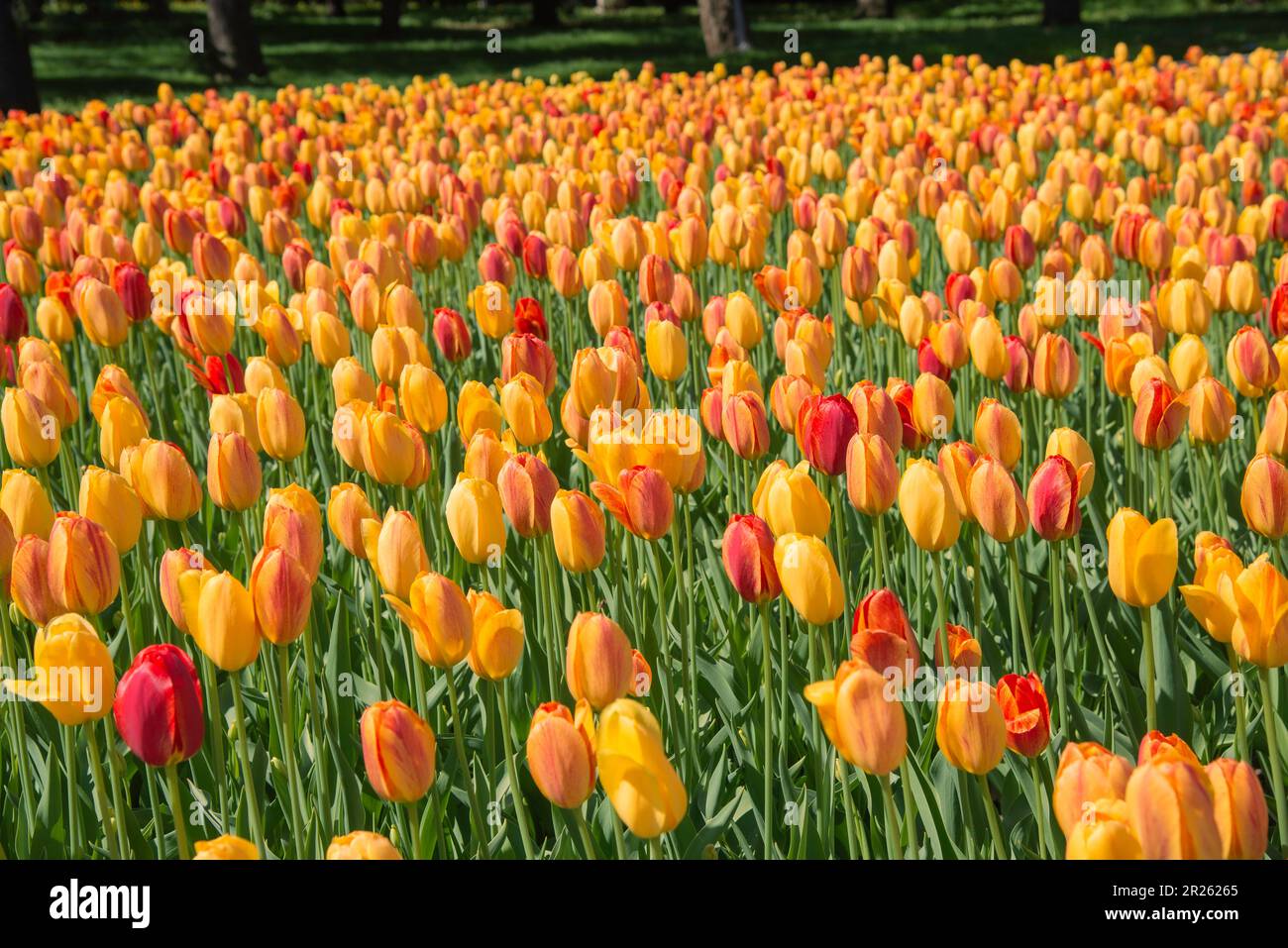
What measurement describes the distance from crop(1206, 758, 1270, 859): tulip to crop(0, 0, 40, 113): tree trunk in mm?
13716

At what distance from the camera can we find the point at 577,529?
89.6 inches

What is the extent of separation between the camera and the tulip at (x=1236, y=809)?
55.6 inches

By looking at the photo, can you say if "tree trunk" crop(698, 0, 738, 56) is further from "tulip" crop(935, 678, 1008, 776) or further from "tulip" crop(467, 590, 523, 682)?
"tulip" crop(935, 678, 1008, 776)

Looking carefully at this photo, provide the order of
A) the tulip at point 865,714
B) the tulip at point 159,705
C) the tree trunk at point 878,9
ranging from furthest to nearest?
the tree trunk at point 878,9
the tulip at point 159,705
the tulip at point 865,714

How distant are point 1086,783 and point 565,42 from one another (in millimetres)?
24094

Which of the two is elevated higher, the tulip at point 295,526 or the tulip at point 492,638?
the tulip at point 295,526

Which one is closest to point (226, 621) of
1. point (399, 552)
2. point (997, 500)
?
point (399, 552)

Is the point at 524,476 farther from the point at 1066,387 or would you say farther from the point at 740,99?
the point at 740,99

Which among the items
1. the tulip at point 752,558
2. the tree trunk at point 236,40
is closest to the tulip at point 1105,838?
the tulip at point 752,558

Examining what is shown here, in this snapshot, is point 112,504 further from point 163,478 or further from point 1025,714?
point 1025,714

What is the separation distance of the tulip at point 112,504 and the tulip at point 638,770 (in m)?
1.13

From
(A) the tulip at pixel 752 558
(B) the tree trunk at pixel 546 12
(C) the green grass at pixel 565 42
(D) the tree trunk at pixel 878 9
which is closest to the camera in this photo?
(A) the tulip at pixel 752 558

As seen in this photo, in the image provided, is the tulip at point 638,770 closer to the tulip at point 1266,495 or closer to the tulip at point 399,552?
the tulip at point 399,552
